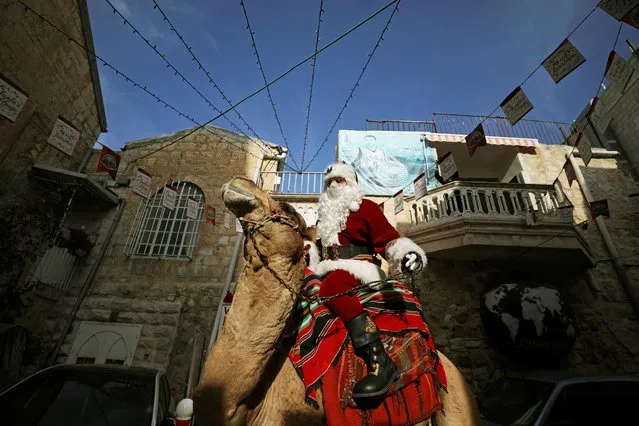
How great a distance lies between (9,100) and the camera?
205 inches

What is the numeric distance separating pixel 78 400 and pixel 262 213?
3973 millimetres

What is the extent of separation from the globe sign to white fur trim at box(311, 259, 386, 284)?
19.9 feet

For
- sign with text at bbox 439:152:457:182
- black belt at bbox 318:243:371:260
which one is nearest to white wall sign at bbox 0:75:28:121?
black belt at bbox 318:243:371:260

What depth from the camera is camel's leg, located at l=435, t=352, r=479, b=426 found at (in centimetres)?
188

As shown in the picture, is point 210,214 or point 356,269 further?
point 210,214

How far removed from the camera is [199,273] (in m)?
8.49

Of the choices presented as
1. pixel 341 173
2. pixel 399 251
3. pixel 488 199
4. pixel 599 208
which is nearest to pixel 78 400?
pixel 341 173

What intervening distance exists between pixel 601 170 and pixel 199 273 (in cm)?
1300

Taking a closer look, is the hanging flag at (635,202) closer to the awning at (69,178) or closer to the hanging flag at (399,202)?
the hanging flag at (399,202)

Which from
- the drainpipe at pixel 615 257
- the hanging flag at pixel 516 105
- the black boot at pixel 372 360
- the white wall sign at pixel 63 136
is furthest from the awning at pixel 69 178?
the drainpipe at pixel 615 257

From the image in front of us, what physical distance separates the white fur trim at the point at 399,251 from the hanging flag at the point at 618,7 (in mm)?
4135

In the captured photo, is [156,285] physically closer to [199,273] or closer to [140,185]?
[199,273]

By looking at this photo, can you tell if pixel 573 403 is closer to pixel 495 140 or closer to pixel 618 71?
pixel 618 71

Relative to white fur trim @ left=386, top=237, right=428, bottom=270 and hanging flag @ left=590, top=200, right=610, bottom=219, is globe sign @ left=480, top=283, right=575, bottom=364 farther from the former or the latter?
white fur trim @ left=386, top=237, right=428, bottom=270
